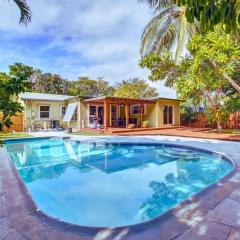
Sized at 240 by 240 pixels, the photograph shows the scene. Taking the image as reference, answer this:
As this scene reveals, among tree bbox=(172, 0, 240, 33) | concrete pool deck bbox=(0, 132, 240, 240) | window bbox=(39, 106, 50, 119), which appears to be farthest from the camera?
window bbox=(39, 106, 50, 119)

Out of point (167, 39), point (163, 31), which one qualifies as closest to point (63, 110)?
point (167, 39)

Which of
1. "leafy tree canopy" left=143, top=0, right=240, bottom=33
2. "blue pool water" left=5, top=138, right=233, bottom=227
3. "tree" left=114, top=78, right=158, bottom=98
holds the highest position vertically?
"tree" left=114, top=78, right=158, bottom=98

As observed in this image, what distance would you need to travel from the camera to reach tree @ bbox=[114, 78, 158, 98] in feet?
110

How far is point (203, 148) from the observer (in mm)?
10961

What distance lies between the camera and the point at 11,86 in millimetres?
3102

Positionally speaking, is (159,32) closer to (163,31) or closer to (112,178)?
(163,31)

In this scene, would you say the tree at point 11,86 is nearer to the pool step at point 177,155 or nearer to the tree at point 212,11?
the tree at point 212,11

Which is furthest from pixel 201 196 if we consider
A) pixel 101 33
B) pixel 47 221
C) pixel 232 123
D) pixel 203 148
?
pixel 232 123

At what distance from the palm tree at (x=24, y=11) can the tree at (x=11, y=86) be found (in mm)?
3507

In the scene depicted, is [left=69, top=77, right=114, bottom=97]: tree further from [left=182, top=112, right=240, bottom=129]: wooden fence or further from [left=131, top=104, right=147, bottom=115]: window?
[left=182, top=112, right=240, bottom=129]: wooden fence

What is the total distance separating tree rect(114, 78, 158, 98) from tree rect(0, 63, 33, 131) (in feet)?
99.3

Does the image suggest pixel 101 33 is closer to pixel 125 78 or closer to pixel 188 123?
pixel 188 123

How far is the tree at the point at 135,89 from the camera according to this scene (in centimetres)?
3359

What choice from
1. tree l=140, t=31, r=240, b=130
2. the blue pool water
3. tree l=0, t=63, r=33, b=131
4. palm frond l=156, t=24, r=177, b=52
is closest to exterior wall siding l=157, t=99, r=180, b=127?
tree l=140, t=31, r=240, b=130
